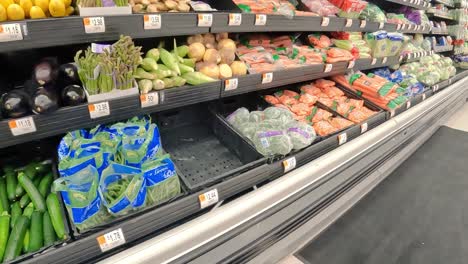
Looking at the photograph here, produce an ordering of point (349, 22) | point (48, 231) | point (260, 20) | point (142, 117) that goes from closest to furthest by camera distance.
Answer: point (48, 231), point (142, 117), point (260, 20), point (349, 22)

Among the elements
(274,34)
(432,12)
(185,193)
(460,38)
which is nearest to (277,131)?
(185,193)

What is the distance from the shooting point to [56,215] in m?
1.00

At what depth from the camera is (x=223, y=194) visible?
1234mm

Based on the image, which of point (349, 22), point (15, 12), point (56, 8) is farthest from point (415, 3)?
point (15, 12)

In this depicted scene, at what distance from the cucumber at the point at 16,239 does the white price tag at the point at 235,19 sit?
1211mm

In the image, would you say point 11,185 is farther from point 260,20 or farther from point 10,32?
point 260,20

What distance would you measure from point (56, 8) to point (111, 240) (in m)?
0.81

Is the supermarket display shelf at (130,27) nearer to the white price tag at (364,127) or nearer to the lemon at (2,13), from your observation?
the lemon at (2,13)

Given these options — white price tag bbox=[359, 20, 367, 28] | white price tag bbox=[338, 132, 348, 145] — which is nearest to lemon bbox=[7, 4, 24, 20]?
white price tag bbox=[338, 132, 348, 145]

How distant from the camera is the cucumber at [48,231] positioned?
0.95 meters

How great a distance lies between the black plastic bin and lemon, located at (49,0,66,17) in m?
0.77

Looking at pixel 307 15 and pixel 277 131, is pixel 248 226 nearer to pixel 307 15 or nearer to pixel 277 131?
pixel 277 131

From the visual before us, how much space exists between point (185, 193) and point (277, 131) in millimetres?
593

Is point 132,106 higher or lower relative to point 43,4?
lower
